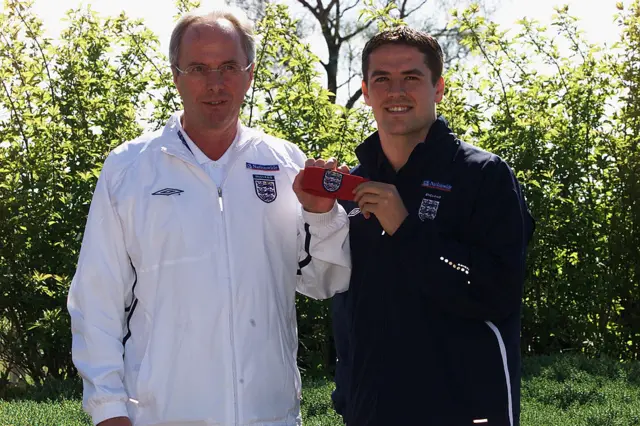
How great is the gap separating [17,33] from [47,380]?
293cm

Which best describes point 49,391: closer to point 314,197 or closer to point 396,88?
point 314,197

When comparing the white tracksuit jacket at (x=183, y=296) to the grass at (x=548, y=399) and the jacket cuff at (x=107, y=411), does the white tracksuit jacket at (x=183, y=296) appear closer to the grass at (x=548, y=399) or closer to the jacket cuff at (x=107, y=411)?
the jacket cuff at (x=107, y=411)

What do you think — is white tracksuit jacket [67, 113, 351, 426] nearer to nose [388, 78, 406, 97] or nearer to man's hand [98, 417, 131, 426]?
man's hand [98, 417, 131, 426]

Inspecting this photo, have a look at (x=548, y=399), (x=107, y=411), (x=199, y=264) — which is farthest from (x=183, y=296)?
(x=548, y=399)

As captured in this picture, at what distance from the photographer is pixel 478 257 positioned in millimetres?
2943

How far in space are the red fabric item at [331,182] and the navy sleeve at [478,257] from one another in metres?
0.24

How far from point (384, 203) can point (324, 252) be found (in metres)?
0.33

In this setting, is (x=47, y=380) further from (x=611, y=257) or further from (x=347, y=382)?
(x=611, y=257)

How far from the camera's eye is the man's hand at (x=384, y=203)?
3.02 metres

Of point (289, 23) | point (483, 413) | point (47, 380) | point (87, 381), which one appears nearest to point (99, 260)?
point (87, 381)

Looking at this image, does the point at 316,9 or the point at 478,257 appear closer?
the point at 478,257

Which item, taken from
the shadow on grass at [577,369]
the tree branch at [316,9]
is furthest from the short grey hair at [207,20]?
the tree branch at [316,9]

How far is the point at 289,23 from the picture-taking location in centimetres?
782

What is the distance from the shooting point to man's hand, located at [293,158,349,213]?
3.17 meters
